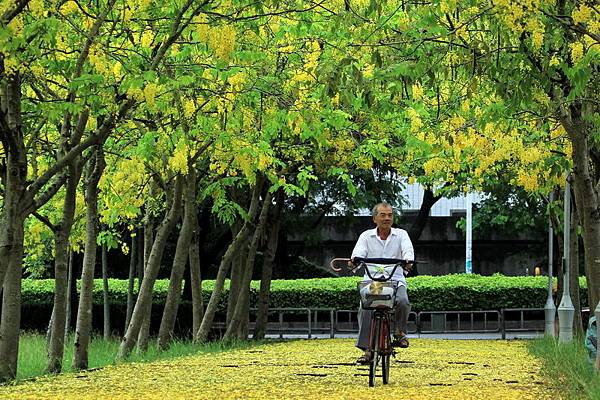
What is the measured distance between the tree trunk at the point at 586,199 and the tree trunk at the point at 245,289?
8.94 m

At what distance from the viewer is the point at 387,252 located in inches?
470

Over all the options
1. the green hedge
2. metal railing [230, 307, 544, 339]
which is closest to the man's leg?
metal railing [230, 307, 544, 339]

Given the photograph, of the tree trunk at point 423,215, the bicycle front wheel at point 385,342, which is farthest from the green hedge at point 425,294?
the bicycle front wheel at point 385,342

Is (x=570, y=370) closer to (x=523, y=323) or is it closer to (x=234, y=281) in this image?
(x=234, y=281)

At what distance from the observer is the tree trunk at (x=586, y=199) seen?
1478 centimetres

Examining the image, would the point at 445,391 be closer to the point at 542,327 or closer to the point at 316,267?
the point at 542,327

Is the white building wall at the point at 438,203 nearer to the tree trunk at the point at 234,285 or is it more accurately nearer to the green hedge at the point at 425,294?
the green hedge at the point at 425,294

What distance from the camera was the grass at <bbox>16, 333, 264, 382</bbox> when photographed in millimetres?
17922

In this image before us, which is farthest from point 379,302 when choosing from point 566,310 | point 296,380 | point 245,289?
point 245,289

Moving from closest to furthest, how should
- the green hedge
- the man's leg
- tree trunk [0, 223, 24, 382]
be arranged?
the man's leg
tree trunk [0, 223, 24, 382]
the green hedge

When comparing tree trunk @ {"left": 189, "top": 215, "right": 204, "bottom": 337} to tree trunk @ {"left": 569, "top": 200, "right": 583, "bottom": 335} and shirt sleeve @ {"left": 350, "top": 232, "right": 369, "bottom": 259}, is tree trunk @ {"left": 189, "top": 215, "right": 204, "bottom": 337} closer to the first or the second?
tree trunk @ {"left": 569, "top": 200, "right": 583, "bottom": 335}

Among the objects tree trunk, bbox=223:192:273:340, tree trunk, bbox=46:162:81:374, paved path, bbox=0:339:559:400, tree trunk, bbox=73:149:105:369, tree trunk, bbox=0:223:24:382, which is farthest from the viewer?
tree trunk, bbox=223:192:273:340

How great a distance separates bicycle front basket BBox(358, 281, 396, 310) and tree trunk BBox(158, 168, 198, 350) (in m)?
8.47

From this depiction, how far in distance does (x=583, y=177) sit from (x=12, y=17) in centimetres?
810
